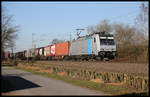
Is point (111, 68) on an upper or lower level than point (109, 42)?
lower

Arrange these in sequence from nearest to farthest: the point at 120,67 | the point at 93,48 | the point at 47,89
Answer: the point at 47,89
the point at 120,67
the point at 93,48

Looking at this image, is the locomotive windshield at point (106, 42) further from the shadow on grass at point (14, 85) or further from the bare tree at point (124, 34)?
the bare tree at point (124, 34)

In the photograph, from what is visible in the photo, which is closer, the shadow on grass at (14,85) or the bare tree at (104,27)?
the shadow on grass at (14,85)

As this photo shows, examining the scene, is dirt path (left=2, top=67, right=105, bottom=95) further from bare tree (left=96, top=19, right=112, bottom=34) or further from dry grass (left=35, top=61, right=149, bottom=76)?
bare tree (left=96, top=19, right=112, bottom=34)

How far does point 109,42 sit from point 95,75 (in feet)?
30.7

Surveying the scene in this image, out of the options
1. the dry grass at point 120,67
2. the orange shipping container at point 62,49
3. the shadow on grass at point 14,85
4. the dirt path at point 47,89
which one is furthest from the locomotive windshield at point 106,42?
the orange shipping container at point 62,49

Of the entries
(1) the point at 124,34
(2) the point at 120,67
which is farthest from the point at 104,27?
(2) the point at 120,67

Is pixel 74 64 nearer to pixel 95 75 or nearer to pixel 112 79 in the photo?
pixel 95 75

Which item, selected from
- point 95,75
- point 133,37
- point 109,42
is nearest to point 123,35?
point 133,37

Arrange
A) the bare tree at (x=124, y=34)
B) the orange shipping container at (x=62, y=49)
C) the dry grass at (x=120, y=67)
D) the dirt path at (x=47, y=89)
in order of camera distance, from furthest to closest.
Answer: the bare tree at (x=124, y=34) → the orange shipping container at (x=62, y=49) → the dry grass at (x=120, y=67) → the dirt path at (x=47, y=89)

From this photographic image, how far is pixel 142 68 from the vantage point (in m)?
13.6

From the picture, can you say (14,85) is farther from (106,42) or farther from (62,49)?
(62,49)

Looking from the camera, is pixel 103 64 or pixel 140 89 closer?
pixel 140 89

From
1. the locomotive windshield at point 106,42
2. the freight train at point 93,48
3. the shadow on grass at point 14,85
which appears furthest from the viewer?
the locomotive windshield at point 106,42
